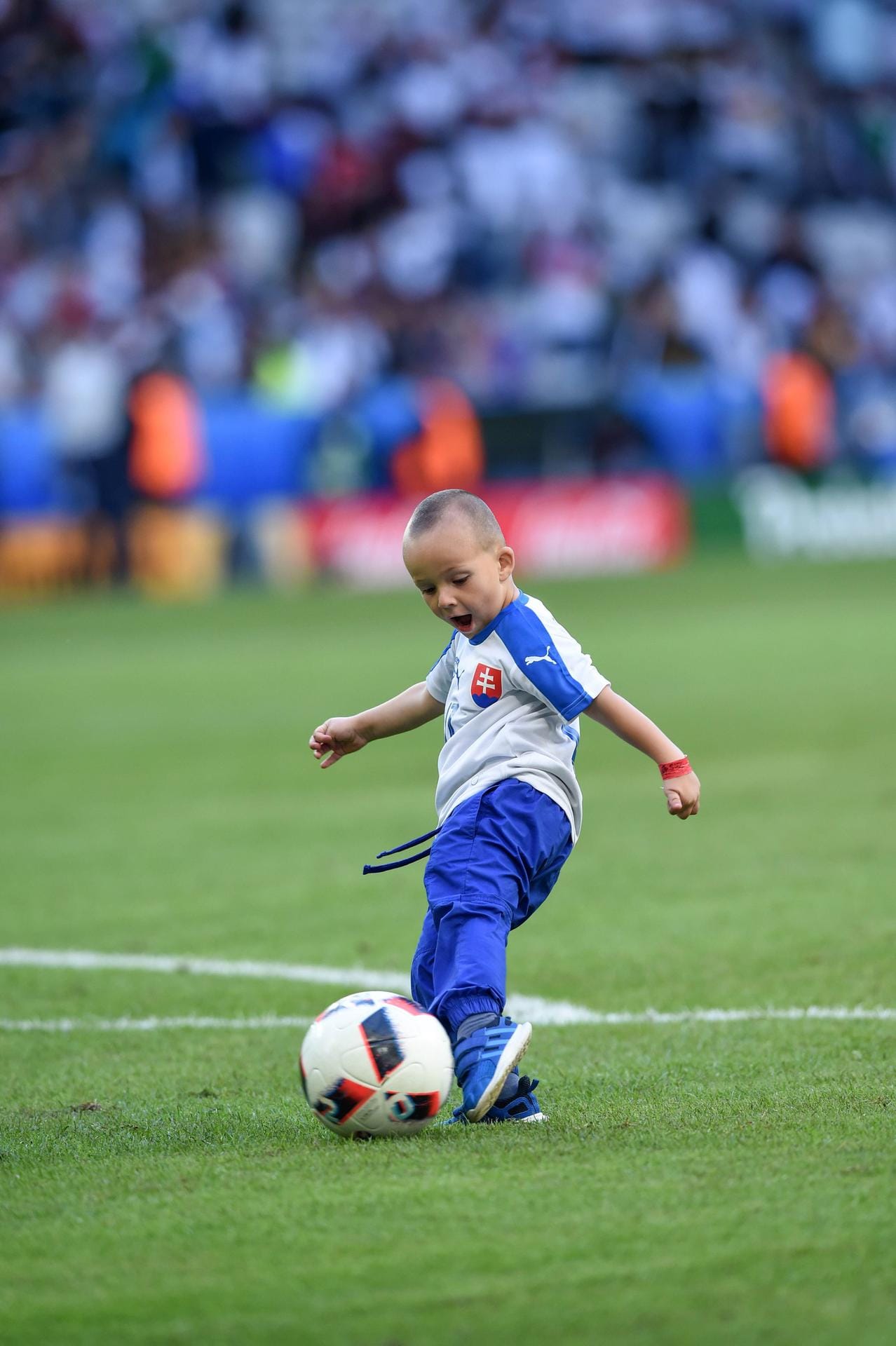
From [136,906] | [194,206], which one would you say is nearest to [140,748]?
[136,906]

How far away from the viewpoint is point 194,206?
85.1ft

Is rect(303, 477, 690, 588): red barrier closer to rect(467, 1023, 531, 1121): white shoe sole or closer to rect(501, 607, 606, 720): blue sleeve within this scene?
rect(501, 607, 606, 720): blue sleeve

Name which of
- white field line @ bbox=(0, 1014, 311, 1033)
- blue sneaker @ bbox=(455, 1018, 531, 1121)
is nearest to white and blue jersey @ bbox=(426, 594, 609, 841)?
blue sneaker @ bbox=(455, 1018, 531, 1121)

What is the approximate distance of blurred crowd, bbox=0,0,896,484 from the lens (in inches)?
950

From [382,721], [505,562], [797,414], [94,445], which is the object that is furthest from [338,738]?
[797,414]

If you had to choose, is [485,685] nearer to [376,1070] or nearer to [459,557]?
[459,557]

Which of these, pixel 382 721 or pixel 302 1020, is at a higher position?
pixel 382 721

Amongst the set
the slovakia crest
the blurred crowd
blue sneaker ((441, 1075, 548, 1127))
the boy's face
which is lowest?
blue sneaker ((441, 1075, 548, 1127))

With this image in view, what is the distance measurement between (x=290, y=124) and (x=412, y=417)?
6746 mm

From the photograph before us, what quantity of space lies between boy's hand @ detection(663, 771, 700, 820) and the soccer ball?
657mm

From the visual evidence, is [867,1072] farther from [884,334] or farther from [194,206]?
[884,334]

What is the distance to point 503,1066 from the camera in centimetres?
389

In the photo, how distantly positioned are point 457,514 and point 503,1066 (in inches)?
44.4

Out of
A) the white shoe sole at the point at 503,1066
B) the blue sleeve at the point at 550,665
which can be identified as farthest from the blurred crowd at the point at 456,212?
the white shoe sole at the point at 503,1066
